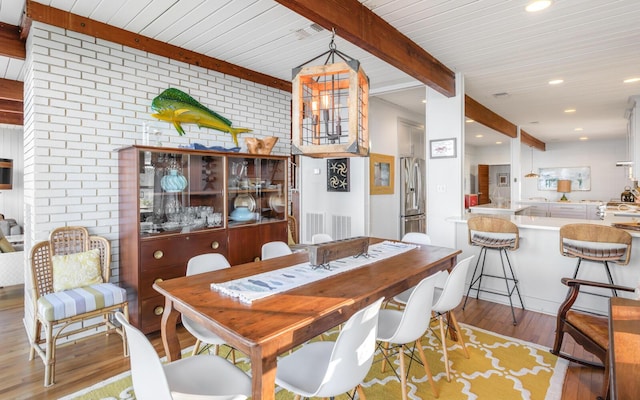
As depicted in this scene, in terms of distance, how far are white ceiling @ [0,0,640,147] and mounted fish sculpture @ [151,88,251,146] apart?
480 millimetres

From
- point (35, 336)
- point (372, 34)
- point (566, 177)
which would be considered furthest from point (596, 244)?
point (566, 177)

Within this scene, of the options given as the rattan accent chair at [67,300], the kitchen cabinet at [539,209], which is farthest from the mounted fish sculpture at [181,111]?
the kitchen cabinet at [539,209]

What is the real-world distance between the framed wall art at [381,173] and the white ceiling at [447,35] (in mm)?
1032

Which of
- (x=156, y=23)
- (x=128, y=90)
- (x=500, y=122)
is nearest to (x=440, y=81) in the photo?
(x=156, y=23)

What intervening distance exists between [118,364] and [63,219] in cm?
125

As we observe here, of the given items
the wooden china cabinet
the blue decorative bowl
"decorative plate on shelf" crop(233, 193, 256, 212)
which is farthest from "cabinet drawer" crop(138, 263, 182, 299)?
"decorative plate on shelf" crop(233, 193, 256, 212)

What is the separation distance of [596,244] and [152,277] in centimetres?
380

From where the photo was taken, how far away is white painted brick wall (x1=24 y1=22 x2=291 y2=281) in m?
2.67

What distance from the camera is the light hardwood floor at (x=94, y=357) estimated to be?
216 cm

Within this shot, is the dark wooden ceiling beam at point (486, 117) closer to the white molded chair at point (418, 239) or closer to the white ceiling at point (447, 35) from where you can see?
the white ceiling at point (447, 35)

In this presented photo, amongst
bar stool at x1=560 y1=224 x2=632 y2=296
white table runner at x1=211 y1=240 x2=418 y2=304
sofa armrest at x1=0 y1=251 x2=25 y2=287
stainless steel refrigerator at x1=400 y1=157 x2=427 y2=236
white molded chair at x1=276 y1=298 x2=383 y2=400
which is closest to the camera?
white molded chair at x1=276 y1=298 x2=383 y2=400

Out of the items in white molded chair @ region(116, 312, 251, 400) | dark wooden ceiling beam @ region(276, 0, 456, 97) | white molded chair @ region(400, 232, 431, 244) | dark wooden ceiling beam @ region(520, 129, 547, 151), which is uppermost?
dark wooden ceiling beam @ region(520, 129, 547, 151)

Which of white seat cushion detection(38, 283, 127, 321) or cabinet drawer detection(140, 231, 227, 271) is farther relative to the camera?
cabinet drawer detection(140, 231, 227, 271)

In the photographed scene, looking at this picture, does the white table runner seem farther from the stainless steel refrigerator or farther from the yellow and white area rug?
the stainless steel refrigerator
